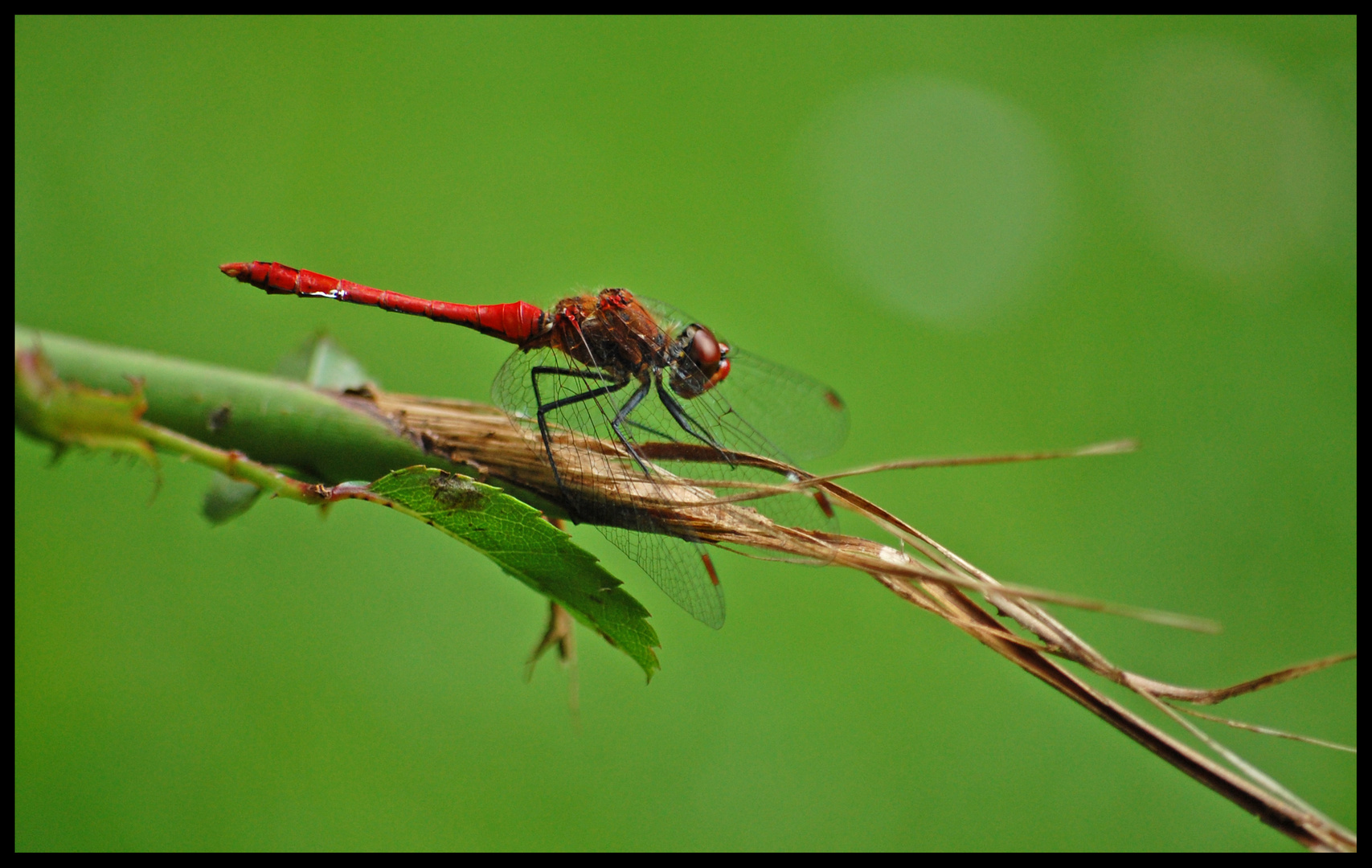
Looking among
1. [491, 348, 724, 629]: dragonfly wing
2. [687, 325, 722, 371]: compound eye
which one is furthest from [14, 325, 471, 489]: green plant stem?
[687, 325, 722, 371]: compound eye

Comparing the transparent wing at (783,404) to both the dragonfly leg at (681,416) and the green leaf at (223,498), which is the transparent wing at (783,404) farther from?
the green leaf at (223,498)

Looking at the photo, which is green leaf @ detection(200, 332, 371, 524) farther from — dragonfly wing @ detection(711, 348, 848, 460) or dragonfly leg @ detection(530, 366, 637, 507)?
dragonfly wing @ detection(711, 348, 848, 460)

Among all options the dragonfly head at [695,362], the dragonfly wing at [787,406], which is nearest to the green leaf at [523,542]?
the dragonfly head at [695,362]

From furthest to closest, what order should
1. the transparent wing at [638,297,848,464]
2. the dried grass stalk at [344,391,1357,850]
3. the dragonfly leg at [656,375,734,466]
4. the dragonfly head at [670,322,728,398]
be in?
the transparent wing at [638,297,848,464]
the dragonfly head at [670,322,728,398]
the dragonfly leg at [656,375,734,466]
the dried grass stalk at [344,391,1357,850]

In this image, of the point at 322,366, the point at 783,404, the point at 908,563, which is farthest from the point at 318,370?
the point at 783,404

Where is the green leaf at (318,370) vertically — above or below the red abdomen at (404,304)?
below

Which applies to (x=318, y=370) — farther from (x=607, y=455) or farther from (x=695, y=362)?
(x=695, y=362)

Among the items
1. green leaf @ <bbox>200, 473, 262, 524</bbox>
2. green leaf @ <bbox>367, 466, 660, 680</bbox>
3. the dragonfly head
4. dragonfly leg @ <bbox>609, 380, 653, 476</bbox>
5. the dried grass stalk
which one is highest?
the dragonfly head

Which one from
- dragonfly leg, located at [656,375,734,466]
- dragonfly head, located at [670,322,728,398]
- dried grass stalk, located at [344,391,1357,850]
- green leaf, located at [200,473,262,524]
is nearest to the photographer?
dried grass stalk, located at [344,391,1357,850]
